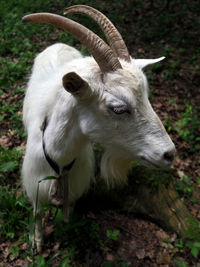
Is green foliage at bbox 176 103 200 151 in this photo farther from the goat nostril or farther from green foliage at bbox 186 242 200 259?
the goat nostril

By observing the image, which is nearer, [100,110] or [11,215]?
[100,110]

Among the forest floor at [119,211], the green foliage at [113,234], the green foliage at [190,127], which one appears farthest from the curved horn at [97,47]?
the green foliage at [190,127]

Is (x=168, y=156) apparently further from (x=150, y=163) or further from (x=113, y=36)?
(x=113, y=36)

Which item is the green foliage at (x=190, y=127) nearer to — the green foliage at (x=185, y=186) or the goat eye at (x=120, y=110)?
the green foliage at (x=185, y=186)

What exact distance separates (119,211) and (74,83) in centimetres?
218

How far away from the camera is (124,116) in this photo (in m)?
1.80

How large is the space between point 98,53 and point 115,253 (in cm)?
235

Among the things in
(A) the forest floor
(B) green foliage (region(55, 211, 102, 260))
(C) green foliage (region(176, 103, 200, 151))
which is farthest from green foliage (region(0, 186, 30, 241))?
(C) green foliage (region(176, 103, 200, 151))

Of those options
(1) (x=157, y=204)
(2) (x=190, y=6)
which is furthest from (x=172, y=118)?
(2) (x=190, y=6)

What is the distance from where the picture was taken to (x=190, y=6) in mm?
6848

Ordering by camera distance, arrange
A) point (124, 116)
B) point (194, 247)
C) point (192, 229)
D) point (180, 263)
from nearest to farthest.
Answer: point (124, 116), point (180, 263), point (194, 247), point (192, 229)

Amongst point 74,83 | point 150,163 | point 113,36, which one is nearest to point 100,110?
point 74,83

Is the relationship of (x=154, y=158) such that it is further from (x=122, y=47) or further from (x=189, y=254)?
(x=189, y=254)

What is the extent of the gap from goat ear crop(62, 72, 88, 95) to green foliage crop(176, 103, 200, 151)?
2.87 metres
